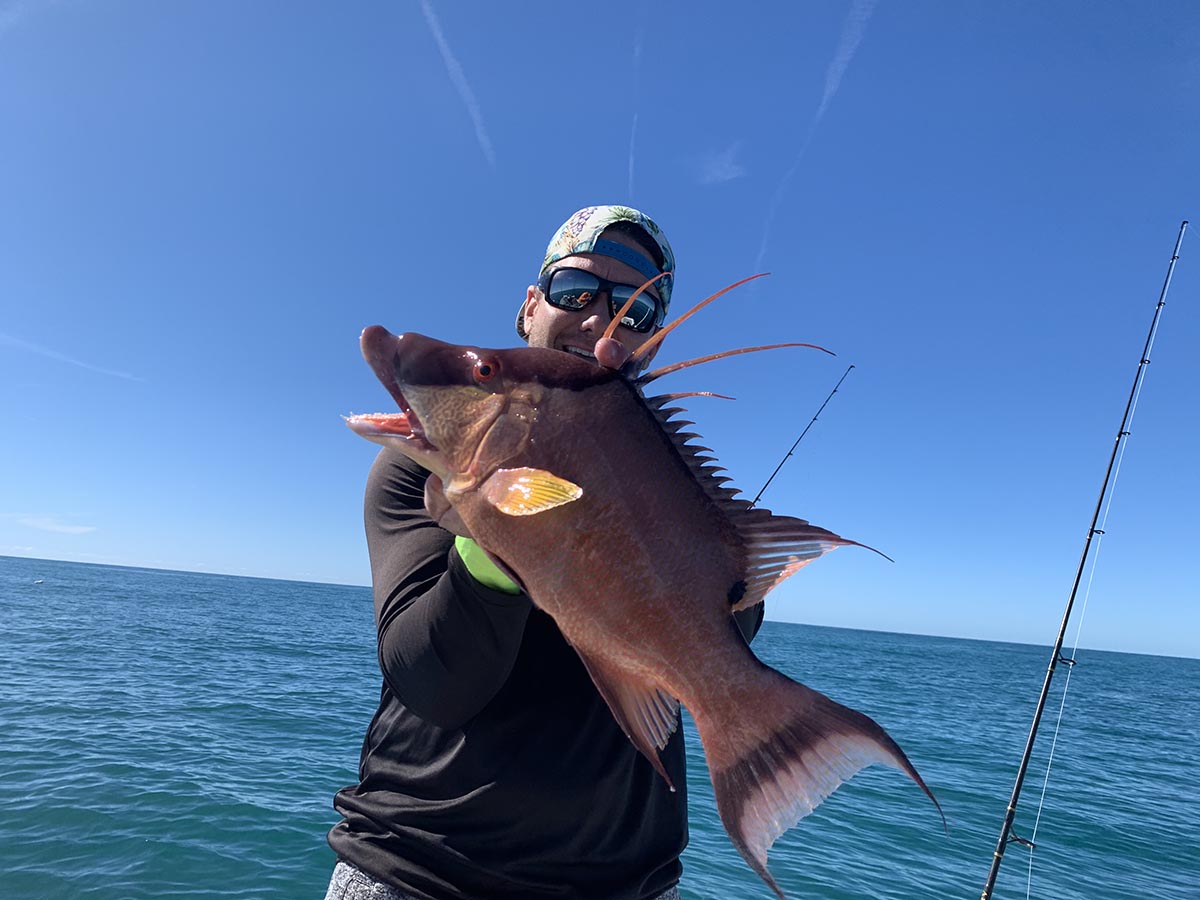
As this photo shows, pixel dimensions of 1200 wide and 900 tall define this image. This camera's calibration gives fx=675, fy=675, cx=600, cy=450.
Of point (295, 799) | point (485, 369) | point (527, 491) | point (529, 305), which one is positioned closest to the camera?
point (527, 491)

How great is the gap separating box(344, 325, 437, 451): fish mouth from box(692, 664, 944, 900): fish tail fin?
0.93 metres

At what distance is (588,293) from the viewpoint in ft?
7.56

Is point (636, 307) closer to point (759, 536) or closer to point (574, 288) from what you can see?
point (574, 288)

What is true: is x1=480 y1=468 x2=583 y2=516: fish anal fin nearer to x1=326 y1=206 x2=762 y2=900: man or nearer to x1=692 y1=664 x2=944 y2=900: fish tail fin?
x1=326 y1=206 x2=762 y2=900: man

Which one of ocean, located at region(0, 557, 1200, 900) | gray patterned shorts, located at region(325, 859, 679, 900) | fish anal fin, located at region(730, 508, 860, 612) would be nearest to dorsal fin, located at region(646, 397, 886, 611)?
fish anal fin, located at region(730, 508, 860, 612)

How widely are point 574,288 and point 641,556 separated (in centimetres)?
112

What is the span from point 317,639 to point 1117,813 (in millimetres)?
37593

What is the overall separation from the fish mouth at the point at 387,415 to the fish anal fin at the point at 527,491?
0.21 m

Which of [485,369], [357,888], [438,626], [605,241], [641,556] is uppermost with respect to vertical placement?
[605,241]

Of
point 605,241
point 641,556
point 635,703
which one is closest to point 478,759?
point 635,703

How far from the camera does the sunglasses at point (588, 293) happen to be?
2299 millimetres

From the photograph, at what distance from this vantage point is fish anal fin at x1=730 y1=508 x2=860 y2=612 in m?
1.60

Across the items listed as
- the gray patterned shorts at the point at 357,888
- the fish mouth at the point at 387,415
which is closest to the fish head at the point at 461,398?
the fish mouth at the point at 387,415

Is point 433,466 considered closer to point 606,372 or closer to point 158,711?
point 606,372
